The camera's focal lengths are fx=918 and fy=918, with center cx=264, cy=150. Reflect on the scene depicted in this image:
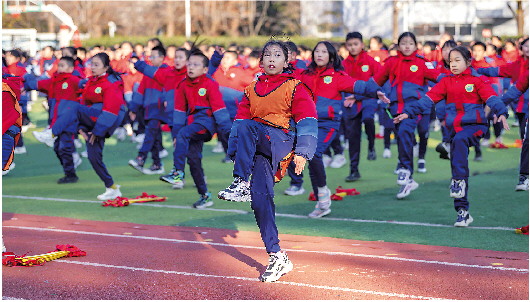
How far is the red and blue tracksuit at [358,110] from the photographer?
13.1 metres

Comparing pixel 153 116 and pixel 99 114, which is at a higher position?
pixel 99 114

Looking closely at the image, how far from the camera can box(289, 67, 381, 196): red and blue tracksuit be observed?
34.4 ft

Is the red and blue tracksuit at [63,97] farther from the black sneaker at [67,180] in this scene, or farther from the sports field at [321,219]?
the sports field at [321,219]

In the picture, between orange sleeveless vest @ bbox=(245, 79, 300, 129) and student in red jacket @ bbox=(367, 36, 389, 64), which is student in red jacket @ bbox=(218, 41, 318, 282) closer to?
orange sleeveless vest @ bbox=(245, 79, 300, 129)

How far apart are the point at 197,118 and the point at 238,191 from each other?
4394 millimetres

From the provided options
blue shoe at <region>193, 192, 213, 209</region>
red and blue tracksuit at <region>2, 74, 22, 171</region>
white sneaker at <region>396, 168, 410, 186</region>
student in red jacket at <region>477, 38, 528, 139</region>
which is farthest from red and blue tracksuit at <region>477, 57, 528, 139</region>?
red and blue tracksuit at <region>2, 74, 22, 171</region>

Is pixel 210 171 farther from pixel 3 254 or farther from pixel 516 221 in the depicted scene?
pixel 3 254

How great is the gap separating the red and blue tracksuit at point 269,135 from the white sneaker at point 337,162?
8610 millimetres

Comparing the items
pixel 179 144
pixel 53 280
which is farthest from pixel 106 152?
pixel 53 280

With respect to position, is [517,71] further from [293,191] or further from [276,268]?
[276,268]

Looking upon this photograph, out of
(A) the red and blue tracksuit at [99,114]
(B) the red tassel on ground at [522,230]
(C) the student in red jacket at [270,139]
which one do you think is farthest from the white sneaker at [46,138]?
(C) the student in red jacket at [270,139]

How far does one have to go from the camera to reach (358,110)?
14297 mm

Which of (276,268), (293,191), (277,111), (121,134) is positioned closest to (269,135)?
(277,111)

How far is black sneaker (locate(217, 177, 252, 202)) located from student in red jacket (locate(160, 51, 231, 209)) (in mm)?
3989
